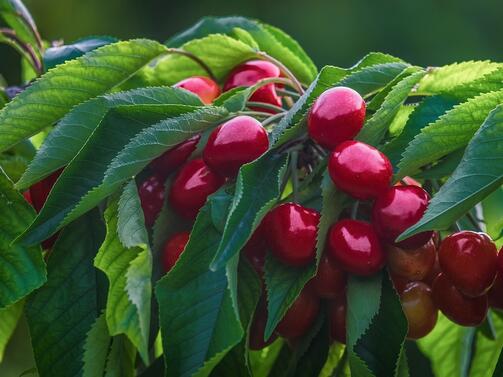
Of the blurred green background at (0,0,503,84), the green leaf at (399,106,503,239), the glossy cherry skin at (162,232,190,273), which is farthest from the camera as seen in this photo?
the blurred green background at (0,0,503,84)

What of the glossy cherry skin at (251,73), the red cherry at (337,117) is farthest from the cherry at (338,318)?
the glossy cherry skin at (251,73)

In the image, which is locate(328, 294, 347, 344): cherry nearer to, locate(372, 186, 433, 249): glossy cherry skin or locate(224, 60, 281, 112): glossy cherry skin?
locate(372, 186, 433, 249): glossy cherry skin

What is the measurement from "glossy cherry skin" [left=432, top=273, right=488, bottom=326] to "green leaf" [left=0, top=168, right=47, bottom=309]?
0.29 m

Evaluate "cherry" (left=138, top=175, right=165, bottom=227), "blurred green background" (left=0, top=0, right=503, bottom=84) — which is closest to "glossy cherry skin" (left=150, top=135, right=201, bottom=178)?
"cherry" (left=138, top=175, right=165, bottom=227)

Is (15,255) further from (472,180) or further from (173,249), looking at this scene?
(472,180)

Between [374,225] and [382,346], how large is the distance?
9 cm

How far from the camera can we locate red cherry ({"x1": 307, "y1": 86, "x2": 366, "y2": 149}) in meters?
0.70

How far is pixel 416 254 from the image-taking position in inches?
27.4

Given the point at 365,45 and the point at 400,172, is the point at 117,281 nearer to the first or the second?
the point at 400,172

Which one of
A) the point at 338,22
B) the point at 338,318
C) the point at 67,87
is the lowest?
the point at 338,22

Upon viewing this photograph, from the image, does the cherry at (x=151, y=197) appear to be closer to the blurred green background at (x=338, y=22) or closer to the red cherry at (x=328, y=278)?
the red cherry at (x=328, y=278)

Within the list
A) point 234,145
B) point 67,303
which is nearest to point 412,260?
point 234,145

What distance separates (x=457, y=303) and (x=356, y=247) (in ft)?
0.34

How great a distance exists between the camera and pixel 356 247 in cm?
68
